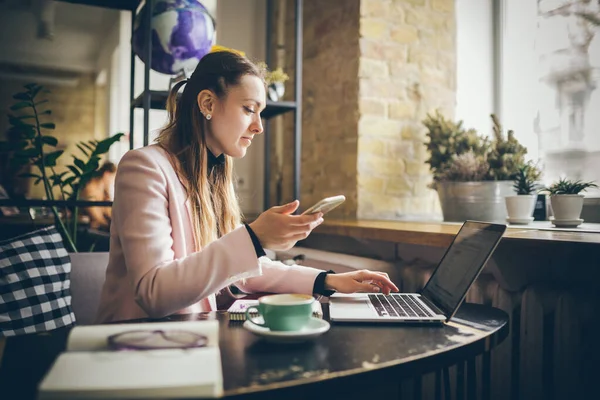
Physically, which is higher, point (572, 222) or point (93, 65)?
point (93, 65)

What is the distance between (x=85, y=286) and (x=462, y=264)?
4.36ft

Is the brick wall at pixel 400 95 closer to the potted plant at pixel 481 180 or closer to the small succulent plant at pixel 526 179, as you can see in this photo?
the potted plant at pixel 481 180

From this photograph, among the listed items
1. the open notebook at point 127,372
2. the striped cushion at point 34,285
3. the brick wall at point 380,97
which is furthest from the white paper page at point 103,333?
the brick wall at point 380,97

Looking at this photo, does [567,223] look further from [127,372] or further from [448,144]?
[127,372]

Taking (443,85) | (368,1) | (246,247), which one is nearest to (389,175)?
(443,85)

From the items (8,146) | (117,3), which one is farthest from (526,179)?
(8,146)

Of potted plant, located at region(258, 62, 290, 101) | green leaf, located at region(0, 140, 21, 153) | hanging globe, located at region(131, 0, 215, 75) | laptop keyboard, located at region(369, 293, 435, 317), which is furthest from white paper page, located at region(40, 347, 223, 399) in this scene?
potted plant, located at region(258, 62, 290, 101)

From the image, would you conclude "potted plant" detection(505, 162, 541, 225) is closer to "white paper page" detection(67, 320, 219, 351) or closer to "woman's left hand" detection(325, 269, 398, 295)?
"woman's left hand" detection(325, 269, 398, 295)

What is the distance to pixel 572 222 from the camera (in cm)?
166

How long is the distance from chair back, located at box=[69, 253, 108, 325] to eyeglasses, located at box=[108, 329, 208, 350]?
1157 millimetres

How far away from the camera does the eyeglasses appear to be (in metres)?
0.66

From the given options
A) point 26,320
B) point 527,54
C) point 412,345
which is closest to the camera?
point 412,345

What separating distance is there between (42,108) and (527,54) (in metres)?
2.51

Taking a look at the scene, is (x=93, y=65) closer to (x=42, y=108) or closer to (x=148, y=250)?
(x=42, y=108)
